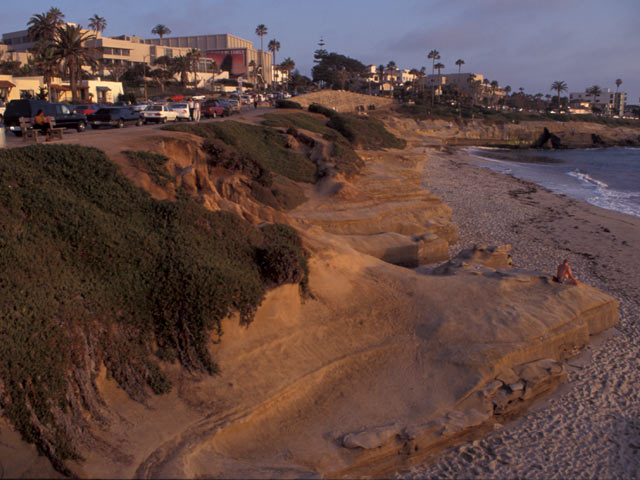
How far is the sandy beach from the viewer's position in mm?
7523

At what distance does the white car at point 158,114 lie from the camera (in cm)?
3194

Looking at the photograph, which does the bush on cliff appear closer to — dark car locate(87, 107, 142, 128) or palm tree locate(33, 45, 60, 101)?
dark car locate(87, 107, 142, 128)

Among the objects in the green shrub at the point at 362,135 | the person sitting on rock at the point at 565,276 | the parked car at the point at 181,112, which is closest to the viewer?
the person sitting on rock at the point at 565,276

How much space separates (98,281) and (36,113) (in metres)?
19.7

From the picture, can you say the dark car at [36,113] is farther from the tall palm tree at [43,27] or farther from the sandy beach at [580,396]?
the tall palm tree at [43,27]

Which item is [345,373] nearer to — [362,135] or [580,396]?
[580,396]

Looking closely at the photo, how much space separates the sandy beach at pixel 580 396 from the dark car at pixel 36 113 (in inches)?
774

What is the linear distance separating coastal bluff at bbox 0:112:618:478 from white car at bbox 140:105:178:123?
18.8 m

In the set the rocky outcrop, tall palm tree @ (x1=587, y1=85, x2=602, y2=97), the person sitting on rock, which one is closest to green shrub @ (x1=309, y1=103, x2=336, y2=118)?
the rocky outcrop

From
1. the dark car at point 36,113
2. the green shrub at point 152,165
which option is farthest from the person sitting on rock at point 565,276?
the dark car at point 36,113

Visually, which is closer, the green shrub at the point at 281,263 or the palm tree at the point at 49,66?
the green shrub at the point at 281,263

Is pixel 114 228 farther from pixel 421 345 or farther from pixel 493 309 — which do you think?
pixel 493 309

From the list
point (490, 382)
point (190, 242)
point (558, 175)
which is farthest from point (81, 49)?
point (490, 382)

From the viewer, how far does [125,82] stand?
9069cm
